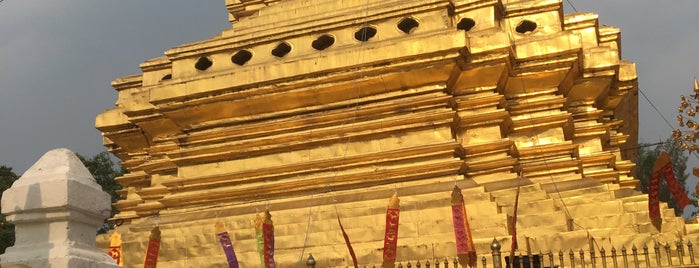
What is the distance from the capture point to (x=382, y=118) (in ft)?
38.4

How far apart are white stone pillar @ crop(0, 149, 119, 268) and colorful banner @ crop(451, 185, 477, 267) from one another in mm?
5104

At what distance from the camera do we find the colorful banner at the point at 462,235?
27.8 feet

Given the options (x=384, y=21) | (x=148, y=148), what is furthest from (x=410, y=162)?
(x=148, y=148)

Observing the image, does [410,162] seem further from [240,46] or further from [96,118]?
[96,118]

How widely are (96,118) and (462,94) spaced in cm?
831

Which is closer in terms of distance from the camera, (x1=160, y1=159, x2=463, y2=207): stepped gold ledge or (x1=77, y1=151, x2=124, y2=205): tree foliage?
(x1=160, y1=159, x2=463, y2=207): stepped gold ledge

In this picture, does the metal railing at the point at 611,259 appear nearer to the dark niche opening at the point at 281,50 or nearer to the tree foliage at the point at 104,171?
the dark niche opening at the point at 281,50

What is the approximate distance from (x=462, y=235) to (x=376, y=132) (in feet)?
10.8

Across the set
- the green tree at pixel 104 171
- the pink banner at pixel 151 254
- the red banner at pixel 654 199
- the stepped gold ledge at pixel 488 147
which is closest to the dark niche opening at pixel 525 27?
the stepped gold ledge at pixel 488 147

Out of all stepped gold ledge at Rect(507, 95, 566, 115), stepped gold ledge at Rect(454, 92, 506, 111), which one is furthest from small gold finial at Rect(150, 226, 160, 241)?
stepped gold ledge at Rect(507, 95, 566, 115)

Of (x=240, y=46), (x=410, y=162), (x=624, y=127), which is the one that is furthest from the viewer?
(x=624, y=127)

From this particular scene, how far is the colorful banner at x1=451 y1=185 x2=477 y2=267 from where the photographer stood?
8.48m

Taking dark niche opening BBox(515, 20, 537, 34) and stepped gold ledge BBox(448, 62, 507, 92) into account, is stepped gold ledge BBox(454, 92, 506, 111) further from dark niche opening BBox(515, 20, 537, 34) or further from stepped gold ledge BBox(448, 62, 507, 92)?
dark niche opening BBox(515, 20, 537, 34)

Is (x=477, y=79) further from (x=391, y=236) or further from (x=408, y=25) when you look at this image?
(x=391, y=236)
